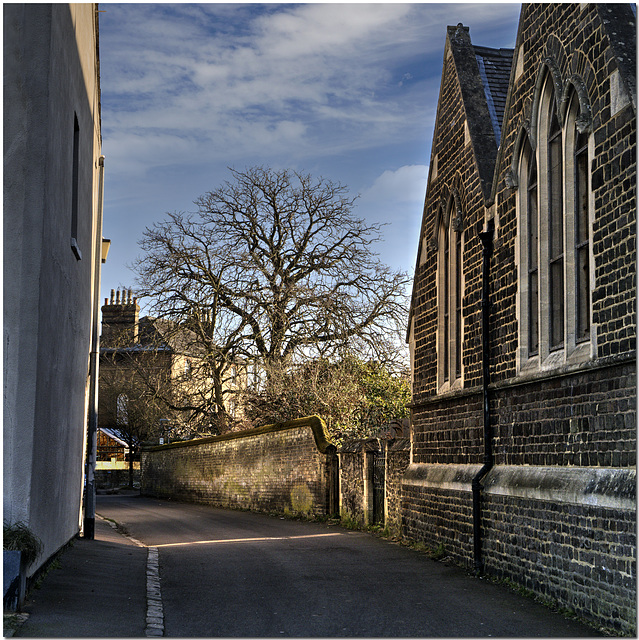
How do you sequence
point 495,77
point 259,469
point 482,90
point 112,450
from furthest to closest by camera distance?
point 112,450 → point 259,469 → point 495,77 → point 482,90

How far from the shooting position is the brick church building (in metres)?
8.25

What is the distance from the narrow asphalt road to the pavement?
39 centimetres

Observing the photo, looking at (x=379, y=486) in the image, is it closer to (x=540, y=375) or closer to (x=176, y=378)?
(x=540, y=375)

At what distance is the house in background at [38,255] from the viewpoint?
8000mm

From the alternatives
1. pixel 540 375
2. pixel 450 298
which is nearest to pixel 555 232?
pixel 540 375

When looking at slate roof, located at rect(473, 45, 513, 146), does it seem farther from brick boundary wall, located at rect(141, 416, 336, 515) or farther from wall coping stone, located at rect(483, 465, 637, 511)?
brick boundary wall, located at rect(141, 416, 336, 515)

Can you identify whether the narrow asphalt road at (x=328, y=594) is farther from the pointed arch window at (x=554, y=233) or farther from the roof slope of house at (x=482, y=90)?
the roof slope of house at (x=482, y=90)

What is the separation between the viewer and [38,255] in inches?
324

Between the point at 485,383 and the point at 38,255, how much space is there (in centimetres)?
666

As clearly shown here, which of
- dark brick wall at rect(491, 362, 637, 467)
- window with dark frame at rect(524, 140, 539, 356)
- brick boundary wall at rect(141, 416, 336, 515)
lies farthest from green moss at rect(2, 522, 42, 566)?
brick boundary wall at rect(141, 416, 336, 515)

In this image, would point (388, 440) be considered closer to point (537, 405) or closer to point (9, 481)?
point (537, 405)

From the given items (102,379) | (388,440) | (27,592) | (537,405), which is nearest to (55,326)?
(27,592)

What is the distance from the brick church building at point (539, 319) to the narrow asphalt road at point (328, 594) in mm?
627

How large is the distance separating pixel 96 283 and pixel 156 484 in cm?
2271
